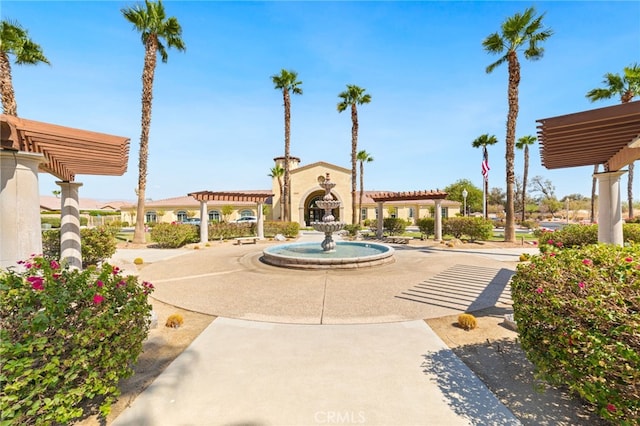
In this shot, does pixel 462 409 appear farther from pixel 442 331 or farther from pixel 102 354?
pixel 102 354

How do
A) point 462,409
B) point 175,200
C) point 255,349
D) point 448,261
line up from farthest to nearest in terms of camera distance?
1. point 175,200
2. point 448,261
3. point 255,349
4. point 462,409

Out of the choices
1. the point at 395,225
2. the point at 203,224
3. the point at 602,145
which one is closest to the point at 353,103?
the point at 395,225

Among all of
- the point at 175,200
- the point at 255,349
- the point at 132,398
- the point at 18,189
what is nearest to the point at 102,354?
the point at 132,398

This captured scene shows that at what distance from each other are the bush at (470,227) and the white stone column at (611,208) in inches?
487

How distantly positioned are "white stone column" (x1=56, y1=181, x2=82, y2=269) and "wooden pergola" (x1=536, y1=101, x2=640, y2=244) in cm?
1473

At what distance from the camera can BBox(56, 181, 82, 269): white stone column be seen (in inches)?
382

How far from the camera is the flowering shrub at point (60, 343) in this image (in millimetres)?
2408

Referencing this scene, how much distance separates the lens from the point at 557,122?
6.30 m

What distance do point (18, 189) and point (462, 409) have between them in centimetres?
878

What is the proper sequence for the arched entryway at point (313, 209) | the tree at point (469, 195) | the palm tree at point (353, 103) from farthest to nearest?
1. the tree at point (469, 195)
2. the arched entryway at point (313, 209)
3. the palm tree at point (353, 103)

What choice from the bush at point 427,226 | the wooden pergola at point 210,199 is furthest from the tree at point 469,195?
the wooden pergola at point 210,199

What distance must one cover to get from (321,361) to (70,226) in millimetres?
10629

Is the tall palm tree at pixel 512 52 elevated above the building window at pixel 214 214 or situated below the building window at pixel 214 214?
above

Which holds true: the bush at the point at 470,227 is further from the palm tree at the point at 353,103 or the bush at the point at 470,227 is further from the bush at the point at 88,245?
the bush at the point at 88,245
